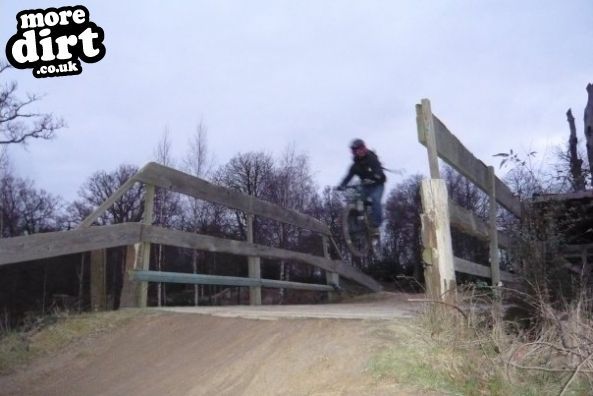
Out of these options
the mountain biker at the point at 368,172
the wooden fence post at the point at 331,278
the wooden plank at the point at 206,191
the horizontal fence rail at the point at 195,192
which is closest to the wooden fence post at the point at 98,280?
the horizontal fence rail at the point at 195,192

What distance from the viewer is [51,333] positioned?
5.12 m

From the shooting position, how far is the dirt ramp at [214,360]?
3.29 metres

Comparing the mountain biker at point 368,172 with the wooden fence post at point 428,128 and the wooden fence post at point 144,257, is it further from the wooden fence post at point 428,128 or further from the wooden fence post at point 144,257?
the wooden fence post at point 428,128

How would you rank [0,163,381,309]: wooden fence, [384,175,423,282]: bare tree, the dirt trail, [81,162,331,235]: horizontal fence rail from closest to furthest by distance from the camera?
the dirt trail
[0,163,381,309]: wooden fence
[81,162,331,235]: horizontal fence rail
[384,175,423,282]: bare tree

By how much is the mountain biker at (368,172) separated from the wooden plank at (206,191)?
4.50 ft

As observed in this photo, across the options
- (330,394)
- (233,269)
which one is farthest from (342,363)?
(233,269)

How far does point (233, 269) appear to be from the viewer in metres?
12.5

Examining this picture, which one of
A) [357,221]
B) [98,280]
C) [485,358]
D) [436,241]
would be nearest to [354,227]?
[357,221]

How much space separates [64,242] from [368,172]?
146 inches

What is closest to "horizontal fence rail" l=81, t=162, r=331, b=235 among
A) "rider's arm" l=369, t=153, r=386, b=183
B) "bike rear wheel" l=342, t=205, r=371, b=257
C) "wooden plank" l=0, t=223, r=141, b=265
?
"wooden plank" l=0, t=223, r=141, b=265

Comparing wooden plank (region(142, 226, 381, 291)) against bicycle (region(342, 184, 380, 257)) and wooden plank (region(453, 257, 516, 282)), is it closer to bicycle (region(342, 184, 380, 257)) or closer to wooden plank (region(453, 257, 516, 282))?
bicycle (region(342, 184, 380, 257))

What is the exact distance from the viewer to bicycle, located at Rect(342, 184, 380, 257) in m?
7.09

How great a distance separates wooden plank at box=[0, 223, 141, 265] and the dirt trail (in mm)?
874

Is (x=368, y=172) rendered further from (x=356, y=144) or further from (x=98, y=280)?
(x=98, y=280)
